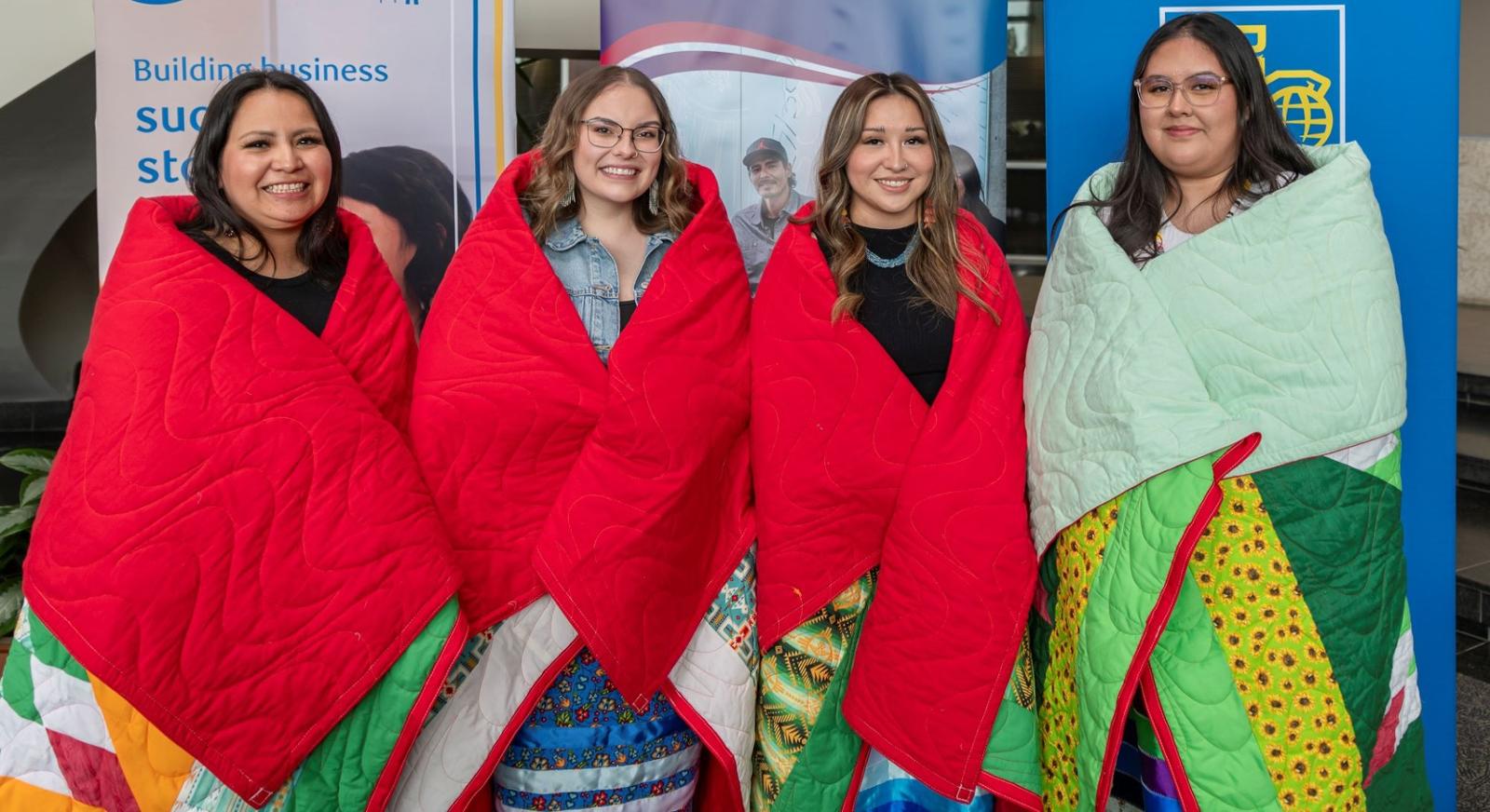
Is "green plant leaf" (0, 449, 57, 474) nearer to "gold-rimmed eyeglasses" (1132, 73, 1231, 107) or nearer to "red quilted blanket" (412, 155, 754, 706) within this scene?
"red quilted blanket" (412, 155, 754, 706)

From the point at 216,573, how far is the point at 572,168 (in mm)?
894

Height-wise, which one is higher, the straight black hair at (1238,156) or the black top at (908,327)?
the straight black hair at (1238,156)

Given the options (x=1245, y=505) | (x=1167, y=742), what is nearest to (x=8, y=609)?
(x=1167, y=742)

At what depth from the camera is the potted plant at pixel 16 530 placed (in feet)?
9.07

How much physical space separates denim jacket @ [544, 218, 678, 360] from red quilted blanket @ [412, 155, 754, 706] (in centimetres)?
6

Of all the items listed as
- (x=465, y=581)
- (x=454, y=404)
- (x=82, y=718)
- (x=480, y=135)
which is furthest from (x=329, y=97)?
(x=82, y=718)

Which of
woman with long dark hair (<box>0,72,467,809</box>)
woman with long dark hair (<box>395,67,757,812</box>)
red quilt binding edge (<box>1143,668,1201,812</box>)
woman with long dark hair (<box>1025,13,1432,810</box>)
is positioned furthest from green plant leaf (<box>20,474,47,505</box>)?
red quilt binding edge (<box>1143,668,1201,812</box>)

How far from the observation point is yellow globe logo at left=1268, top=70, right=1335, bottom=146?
2305 mm

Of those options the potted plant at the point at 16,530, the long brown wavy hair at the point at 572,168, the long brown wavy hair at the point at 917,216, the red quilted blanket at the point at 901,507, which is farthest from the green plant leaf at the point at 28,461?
the long brown wavy hair at the point at 917,216

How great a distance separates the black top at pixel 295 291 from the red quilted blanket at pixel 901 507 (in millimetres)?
715

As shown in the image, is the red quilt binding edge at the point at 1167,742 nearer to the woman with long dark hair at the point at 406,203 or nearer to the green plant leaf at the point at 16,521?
the woman with long dark hair at the point at 406,203

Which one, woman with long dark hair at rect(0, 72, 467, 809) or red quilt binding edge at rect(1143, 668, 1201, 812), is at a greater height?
woman with long dark hair at rect(0, 72, 467, 809)

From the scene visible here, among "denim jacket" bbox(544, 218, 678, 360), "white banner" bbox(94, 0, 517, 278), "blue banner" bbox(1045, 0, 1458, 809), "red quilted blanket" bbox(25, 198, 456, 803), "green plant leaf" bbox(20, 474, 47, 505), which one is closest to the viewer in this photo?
"red quilted blanket" bbox(25, 198, 456, 803)

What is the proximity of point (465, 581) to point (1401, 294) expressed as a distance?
1843 mm
